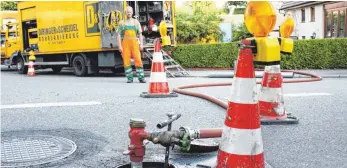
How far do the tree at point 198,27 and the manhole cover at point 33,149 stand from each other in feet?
68.1

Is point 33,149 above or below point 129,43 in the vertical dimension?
below

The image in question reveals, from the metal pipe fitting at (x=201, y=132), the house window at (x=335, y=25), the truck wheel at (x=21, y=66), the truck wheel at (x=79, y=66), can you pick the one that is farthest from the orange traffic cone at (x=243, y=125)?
the house window at (x=335, y=25)

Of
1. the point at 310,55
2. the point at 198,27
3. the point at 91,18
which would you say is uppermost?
the point at 198,27

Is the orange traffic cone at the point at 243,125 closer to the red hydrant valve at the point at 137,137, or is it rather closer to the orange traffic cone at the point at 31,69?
the red hydrant valve at the point at 137,137

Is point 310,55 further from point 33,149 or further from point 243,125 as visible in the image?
point 243,125

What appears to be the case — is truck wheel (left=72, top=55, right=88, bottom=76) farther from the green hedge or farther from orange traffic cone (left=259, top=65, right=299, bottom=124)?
orange traffic cone (left=259, top=65, right=299, bottom=124)

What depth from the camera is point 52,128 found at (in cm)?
480

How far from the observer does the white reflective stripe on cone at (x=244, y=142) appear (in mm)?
2805

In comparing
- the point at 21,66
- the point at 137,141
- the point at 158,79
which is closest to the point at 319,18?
the point at 21,66

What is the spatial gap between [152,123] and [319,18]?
26721 mm

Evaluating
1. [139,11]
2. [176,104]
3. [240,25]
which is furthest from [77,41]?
[240,25]

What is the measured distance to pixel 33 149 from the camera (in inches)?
152

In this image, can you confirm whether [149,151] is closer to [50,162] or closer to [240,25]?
[50,162]

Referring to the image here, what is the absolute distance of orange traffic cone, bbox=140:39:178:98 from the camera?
712cm
